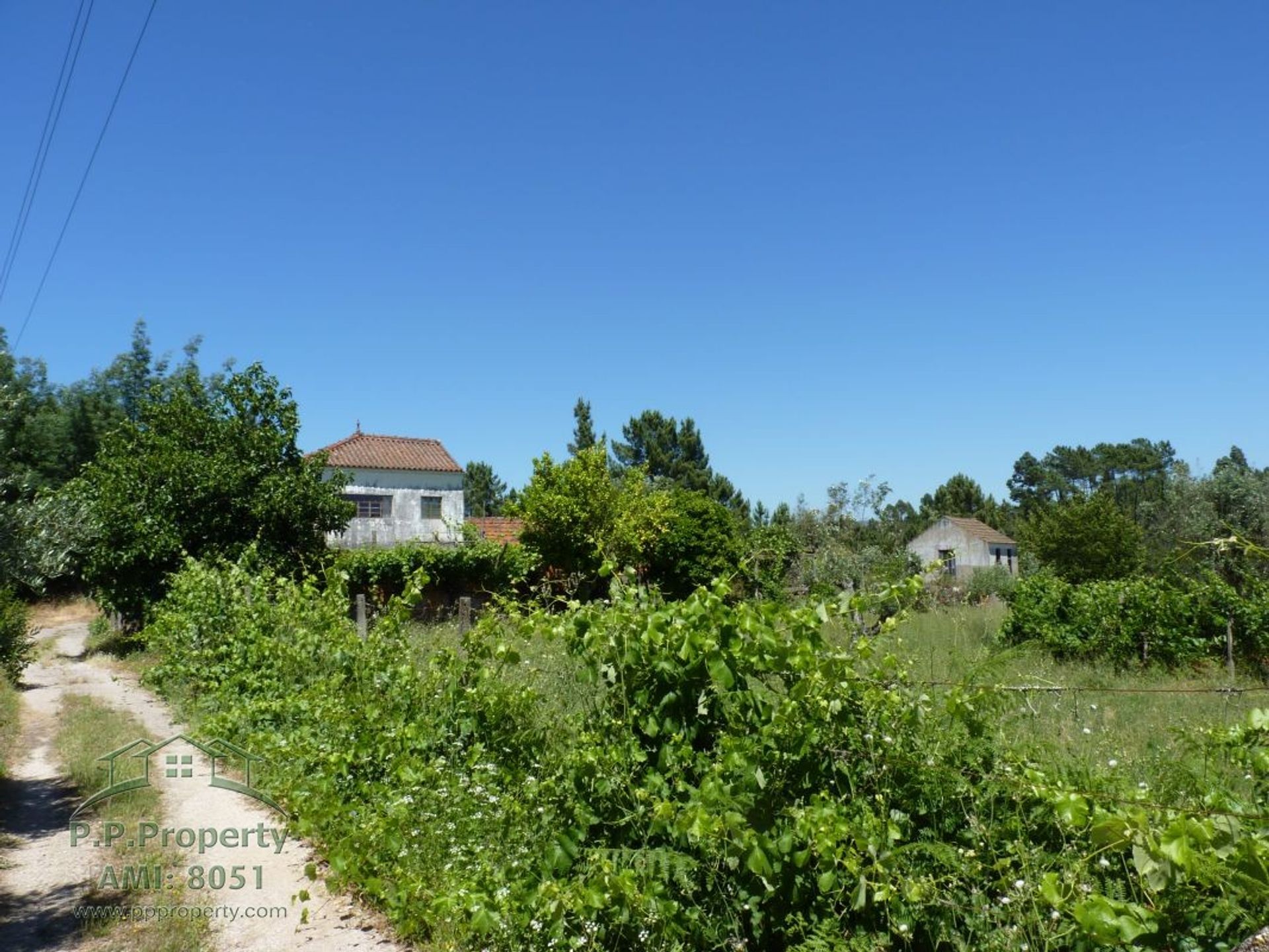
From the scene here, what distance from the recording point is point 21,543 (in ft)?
19.4

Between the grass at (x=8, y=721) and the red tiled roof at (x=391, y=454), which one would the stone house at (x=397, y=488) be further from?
the grass at (x=8, y=721)

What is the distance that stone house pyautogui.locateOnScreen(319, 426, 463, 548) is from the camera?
115 ft

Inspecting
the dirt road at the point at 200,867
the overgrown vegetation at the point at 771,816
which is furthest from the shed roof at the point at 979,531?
the overgrown vegetation at the point at 771,816

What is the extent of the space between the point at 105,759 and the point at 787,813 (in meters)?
6.33

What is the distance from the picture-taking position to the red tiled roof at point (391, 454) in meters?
35.4

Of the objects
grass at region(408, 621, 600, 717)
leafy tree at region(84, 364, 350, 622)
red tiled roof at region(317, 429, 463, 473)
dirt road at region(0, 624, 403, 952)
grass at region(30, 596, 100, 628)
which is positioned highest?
red tiled roof at region(317, 429, 463, 473)

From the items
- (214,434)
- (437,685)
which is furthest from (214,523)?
(437,685)

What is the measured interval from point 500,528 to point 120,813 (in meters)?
28.8

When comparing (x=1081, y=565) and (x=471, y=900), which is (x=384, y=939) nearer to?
(x=471, y=900)

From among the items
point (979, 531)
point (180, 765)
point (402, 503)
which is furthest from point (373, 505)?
point (979, 531)

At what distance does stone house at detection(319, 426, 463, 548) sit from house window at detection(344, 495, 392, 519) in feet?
0.09

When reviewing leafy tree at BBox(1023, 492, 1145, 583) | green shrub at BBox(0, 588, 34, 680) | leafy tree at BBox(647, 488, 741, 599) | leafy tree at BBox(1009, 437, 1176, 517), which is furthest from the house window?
leafy tree at BBox(1009, 437, 1176, 517)

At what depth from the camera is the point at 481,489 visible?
61.9 metres

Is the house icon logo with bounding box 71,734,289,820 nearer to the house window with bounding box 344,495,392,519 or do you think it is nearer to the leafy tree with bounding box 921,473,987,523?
the house window with bounding box 344,495,392,519
